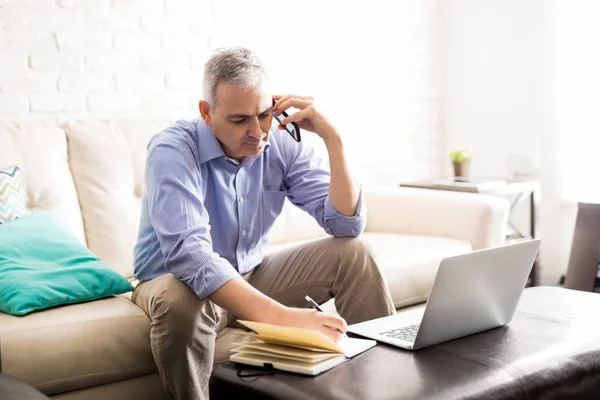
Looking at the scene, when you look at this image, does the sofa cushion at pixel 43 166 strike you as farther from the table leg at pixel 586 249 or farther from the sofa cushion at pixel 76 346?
the table leg at pixel 586 249

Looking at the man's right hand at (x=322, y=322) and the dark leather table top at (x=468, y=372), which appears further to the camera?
the man's right hand at (x=322, y=322)

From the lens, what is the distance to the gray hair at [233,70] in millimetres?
2000

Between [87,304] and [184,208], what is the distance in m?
0.46

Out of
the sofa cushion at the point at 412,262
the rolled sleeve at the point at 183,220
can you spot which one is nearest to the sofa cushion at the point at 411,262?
the sofa cushion at the point at 412,262

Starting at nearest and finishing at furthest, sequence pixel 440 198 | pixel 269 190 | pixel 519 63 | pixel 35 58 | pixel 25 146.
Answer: pixel 269 190
pixel 25 146
pixel 35 58
pixel 440 198
pixel 519 63

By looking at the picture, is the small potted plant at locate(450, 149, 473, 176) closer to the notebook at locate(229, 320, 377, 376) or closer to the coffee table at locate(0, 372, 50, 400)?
the notebook at locate(229, 320, 377, 376)

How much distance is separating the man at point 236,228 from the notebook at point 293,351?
0.32 ft

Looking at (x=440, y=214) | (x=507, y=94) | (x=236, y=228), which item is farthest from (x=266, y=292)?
(x=507, y=94)

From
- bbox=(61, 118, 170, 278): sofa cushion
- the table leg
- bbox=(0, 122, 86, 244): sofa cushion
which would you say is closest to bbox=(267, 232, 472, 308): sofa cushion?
the table leg

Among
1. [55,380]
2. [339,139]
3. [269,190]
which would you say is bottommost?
[55,380]

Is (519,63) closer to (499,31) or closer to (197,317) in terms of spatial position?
(499,31)

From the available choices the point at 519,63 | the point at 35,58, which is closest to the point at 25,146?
the point at 35,58

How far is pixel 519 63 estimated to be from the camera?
4.07 meters

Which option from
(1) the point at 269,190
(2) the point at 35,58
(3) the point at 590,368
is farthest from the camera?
(2) the point at 35,58
